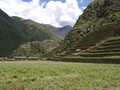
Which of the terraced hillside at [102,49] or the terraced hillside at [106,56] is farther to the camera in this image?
the terraced hillside at [102,49]

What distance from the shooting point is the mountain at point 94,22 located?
136375 mm

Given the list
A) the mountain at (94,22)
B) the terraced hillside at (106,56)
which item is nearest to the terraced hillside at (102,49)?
the terraced hillside at (106,56)

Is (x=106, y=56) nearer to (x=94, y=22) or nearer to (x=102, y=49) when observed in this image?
(x=102, y=49)

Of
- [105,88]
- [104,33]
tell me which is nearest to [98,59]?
[104,33]

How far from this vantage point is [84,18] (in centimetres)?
19475

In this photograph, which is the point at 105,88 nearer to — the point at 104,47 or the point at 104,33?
the point at 104,47

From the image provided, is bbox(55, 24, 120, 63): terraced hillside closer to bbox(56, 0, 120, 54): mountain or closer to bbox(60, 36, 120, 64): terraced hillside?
bbox(60, 36, 120, 64): terraced hillside

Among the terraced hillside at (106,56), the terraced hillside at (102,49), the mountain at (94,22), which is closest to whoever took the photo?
the terraced hillside at (106,56)

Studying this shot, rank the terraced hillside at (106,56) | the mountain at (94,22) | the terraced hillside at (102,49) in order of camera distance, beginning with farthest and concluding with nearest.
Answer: the mountain at (94,22) < the terraced hillside at (102,49) < the terraced hillside at (106,56)

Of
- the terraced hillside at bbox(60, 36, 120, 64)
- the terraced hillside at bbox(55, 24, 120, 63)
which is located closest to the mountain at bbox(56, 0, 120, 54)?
the terraced hillside at bbox(55, 24, 120, 63)

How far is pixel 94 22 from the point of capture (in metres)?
170

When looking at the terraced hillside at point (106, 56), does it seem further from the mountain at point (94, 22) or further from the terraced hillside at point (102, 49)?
the mountain at point (94, 22)

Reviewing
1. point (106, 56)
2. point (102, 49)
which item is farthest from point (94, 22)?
point (106, 56)

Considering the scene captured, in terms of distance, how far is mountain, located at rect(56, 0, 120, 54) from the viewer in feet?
447
